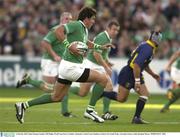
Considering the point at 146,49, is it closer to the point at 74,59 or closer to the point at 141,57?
the point at 141,57

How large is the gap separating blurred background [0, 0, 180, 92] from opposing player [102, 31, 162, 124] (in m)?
11.8

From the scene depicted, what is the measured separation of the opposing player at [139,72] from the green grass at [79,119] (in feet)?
1.62

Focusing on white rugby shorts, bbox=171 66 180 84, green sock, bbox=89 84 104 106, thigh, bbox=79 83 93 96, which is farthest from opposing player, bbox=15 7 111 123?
white rugby shorts, bbox=171 66 180 84

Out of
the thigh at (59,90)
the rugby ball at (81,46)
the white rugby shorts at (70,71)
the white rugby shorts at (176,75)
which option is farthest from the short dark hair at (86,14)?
the white rugby shorts at (176,75)

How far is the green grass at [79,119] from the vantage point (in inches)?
610

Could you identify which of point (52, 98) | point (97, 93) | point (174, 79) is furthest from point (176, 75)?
point (52, 98)

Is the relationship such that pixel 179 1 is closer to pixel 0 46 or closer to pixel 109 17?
pixel 109 17

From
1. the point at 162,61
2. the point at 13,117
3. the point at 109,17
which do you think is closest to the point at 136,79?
the point at 13,117

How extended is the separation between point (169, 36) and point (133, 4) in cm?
245

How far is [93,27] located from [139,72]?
14177 millimetres

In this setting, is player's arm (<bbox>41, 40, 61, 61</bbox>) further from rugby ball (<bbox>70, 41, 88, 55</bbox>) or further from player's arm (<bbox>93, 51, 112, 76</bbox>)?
rugby ball (<bbox>70, 41, 88, 55</bbox>)

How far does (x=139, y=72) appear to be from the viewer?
1677 cm

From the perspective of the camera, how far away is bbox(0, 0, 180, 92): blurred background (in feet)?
98.1

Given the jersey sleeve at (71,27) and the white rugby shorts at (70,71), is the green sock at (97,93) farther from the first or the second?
Result: the jersey sleeve at (71,27)
